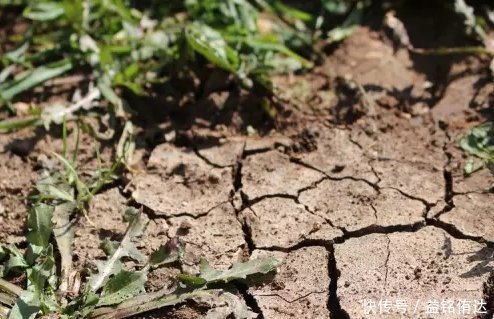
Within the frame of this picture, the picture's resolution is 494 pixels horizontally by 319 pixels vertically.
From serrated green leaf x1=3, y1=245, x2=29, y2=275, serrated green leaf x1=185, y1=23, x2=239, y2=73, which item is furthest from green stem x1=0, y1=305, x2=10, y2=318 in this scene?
serrated green leaf x1=185, y1=23, x2=239, y2=73

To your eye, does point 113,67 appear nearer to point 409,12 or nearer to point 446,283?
point 409,12

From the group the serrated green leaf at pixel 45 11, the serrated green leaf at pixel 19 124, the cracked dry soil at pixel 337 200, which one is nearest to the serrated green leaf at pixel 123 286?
the cracked dry soil at pixel 337 200

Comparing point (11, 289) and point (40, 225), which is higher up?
point (40, 225)

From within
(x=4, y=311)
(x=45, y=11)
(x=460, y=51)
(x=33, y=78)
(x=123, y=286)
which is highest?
(x=460, y=51)

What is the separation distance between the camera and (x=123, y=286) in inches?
94.7

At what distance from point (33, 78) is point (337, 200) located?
4.86 feet

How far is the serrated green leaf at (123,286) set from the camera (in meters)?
2.39

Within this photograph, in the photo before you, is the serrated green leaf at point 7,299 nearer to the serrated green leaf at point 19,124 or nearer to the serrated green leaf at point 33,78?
the serrated green leaf at point 19,124

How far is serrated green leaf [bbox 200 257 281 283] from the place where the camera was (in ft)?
7.96

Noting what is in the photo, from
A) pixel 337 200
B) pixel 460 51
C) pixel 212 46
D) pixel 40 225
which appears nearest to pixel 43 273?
pixel 40 225

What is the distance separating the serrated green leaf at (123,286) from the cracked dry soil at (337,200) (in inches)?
3.0

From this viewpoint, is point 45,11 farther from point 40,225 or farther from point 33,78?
point 40,225

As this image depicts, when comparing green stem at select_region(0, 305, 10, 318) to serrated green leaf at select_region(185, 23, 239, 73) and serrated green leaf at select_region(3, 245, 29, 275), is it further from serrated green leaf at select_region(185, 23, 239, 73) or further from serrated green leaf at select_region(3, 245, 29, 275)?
serrated green leaf at select_region(185, 23, 239, 73)

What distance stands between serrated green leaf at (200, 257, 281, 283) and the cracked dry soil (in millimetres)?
50
